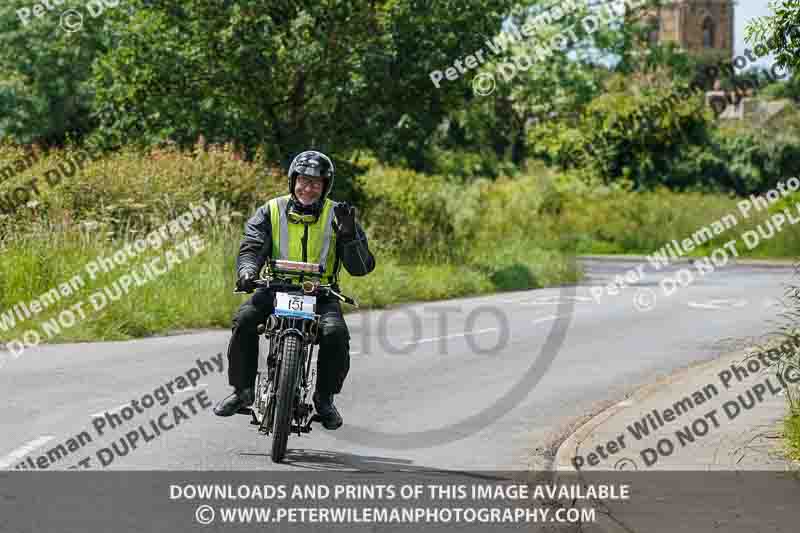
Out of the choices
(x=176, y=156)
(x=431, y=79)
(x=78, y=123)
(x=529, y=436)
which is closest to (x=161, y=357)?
(x=529, y=436)

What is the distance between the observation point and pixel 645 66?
61406mm

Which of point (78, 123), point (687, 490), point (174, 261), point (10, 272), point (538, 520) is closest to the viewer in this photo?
point (538, 520)

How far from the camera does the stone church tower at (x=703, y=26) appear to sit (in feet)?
429

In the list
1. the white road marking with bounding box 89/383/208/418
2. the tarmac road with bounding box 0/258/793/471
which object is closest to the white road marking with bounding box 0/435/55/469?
the tarmac road with bounding box 0/258/793/471

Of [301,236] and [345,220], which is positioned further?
[301,236]

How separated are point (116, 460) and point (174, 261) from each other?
1216cm

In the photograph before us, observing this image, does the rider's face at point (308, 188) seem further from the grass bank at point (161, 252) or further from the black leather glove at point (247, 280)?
the grass bank at point (161, 252)

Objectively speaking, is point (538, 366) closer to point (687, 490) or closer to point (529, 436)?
point (529, 436)

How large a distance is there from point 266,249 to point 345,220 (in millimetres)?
591

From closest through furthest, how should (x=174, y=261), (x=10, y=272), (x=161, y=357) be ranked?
1. (x=161, y=357)
2. (x=10, y=272)
3. (x=174, y=261)

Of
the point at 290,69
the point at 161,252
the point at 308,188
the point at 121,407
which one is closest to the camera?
the point at 308,188

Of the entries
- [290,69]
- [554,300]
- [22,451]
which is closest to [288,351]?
[22,451]

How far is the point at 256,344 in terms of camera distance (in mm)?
9133

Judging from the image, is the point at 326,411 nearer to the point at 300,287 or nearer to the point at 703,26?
the point at 300,287
